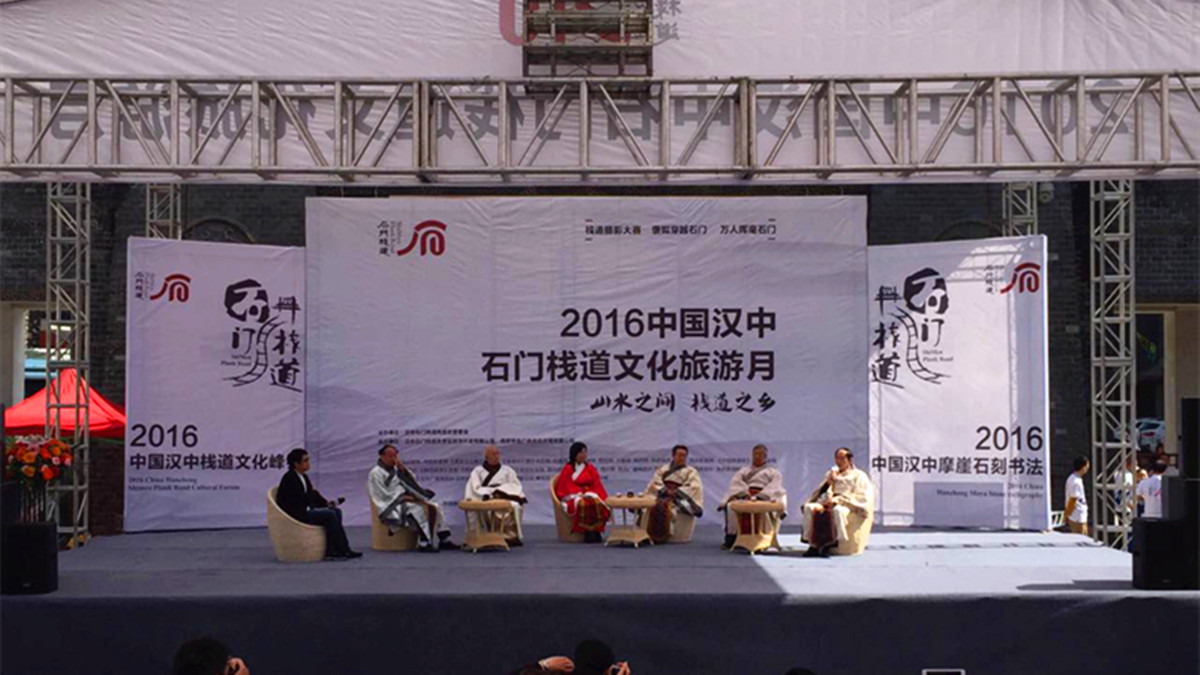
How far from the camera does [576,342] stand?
13.0m

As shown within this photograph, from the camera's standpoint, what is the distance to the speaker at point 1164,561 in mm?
8625

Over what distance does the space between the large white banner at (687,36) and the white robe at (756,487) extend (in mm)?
3248

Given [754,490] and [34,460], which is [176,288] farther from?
[754,490]

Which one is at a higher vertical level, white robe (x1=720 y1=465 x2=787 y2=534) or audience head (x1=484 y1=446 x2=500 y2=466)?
audience head (x1=484 y1=446 x2=500 y2=466)

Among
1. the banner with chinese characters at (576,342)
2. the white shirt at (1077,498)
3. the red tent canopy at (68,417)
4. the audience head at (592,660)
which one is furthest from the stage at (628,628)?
the red tent canopy at (68,417)

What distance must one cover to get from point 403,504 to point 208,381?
8.66ft

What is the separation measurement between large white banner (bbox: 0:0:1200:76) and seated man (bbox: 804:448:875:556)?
313 centimetres

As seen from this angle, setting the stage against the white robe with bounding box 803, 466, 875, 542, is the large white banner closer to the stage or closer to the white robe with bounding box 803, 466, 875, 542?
the white robe with bounding box 803, 466, 875, 542

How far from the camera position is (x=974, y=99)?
10.4 m

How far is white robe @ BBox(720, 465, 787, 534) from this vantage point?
11352mm

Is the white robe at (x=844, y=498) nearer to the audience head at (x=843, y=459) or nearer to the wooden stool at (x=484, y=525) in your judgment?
the audience head at (x=843, y=459)

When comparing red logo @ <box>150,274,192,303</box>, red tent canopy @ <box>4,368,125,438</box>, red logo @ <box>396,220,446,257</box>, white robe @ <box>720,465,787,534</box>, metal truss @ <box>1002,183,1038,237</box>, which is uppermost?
metal truss @ <box>1002,183,1038,237</box>

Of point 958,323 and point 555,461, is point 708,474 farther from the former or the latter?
point 958,323

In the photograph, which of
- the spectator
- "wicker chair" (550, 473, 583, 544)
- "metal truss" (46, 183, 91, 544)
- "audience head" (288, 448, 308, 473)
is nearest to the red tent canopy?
"metal truss" (46, 183, 91, 544)
